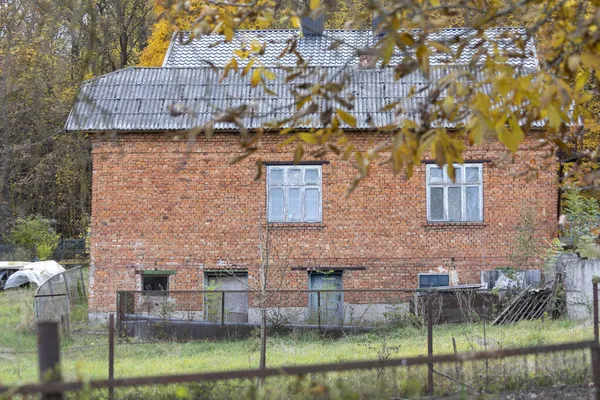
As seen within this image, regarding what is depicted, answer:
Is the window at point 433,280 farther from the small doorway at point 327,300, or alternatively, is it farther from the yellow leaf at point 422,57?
the yellow leaf at point 422,57

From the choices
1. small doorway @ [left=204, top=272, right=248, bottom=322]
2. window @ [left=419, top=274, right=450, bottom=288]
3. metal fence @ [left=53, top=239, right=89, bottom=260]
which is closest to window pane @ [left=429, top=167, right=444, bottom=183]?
window @ [left=419, top=274, right=450, bottom=288]

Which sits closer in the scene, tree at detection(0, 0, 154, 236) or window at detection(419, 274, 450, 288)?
window at detection(419, 274, 450, 288)

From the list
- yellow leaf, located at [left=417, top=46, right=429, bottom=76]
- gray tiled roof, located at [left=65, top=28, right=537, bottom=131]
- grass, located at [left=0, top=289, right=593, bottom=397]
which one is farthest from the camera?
gray tiled roof, located at [left=65, top=28, right=537, bottom=131]

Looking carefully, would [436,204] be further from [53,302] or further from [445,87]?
[445,87]

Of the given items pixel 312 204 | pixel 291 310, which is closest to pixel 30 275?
pixel 291 310

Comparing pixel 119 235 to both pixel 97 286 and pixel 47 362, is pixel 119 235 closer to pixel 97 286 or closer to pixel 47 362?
pixel 97 286

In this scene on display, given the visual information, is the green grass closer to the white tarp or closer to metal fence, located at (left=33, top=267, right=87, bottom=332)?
metal fence, located at (left=33, top=267, right=87, bottom=332)

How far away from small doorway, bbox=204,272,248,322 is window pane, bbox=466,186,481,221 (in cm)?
551

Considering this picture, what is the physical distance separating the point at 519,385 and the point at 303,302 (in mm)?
9464

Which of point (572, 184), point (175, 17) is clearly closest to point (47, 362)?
point (175, 17)

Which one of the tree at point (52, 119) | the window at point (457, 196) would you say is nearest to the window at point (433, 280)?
the window at point (457, 196)

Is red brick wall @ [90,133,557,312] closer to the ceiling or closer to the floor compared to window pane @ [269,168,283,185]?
closer to the floor

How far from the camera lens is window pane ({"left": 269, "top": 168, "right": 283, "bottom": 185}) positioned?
1845 cm

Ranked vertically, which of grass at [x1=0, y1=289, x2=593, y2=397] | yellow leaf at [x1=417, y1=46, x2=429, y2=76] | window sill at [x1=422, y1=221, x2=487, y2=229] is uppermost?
yellow leaf at [x1=417, y1=46, x2=429, y2=76]
